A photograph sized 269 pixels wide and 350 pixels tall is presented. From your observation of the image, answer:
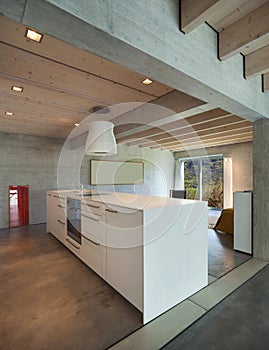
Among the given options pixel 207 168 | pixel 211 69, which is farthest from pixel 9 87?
pixel 207 168

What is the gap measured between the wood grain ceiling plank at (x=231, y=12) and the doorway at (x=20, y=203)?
216 inches

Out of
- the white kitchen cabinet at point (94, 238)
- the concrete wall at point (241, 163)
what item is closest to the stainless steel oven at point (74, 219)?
the white kitchen cabinet at point (94, 238)

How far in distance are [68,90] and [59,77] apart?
14.0 inches

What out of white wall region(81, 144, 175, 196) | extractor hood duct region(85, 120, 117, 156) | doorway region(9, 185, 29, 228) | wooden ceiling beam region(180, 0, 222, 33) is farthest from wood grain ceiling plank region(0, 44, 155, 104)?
doorway region(9, 185, 29, 228)

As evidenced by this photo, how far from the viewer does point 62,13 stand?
1045 mm

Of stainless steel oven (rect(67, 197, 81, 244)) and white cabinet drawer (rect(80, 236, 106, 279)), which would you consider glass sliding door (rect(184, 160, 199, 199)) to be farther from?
white cabinet drawer (rect(80, 236, 106, 279))

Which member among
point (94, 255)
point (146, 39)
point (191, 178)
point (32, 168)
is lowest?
point (94, 255)

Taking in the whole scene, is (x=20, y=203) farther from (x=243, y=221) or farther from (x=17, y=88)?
(x=243, y=221)

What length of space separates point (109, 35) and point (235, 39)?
4.10 feet

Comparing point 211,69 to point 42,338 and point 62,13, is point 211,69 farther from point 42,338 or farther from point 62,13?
point 42,338

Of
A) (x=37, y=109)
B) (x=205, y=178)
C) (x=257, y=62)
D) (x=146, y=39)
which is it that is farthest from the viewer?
(x=205, y=178)

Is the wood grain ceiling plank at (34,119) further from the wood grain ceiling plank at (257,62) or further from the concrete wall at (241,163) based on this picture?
the concrete wall at (241,163)

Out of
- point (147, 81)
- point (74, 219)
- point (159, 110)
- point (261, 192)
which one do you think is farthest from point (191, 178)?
point (147, 81)

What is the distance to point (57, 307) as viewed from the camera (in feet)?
6.44
